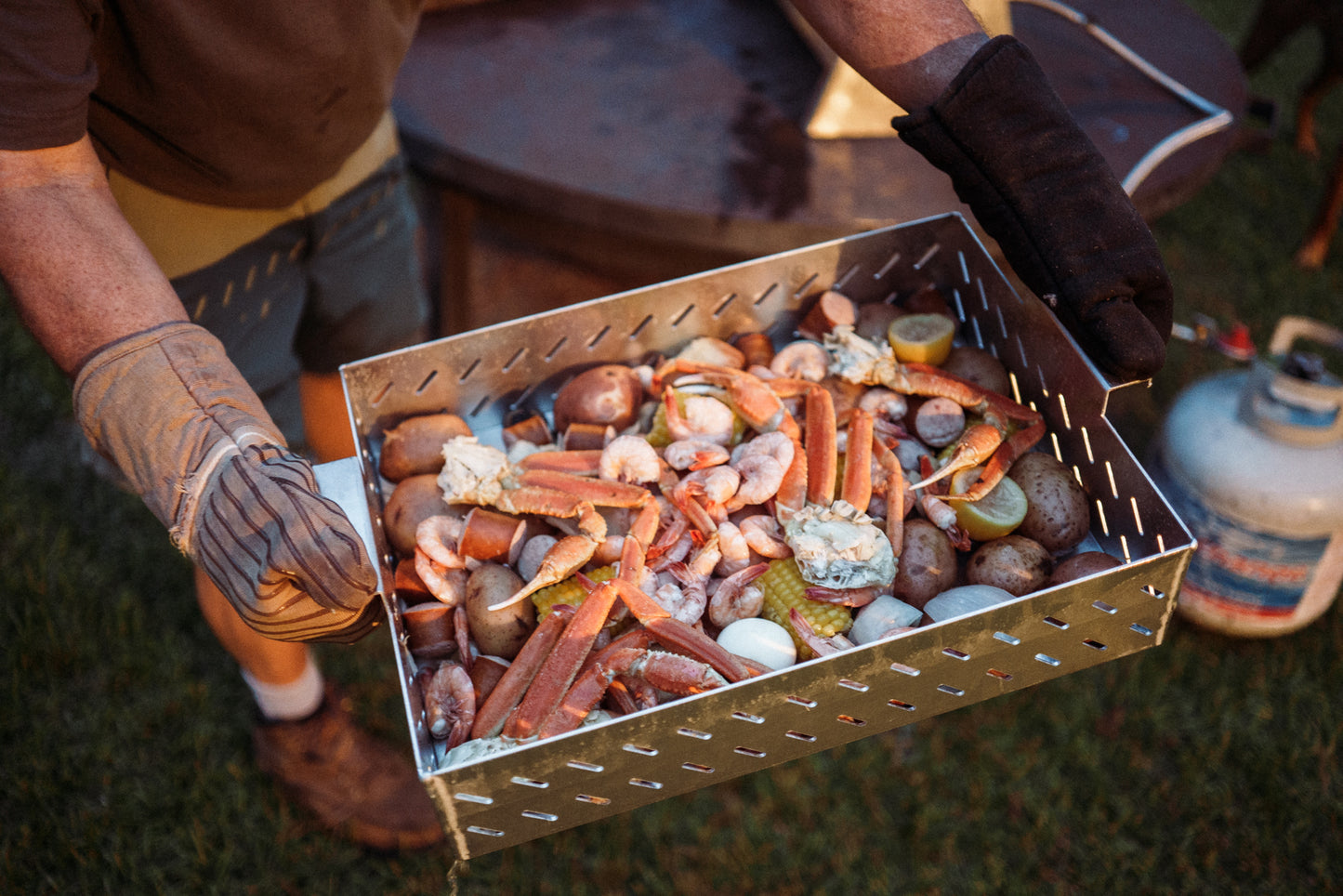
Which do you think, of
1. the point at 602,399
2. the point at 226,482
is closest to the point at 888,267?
the point at 602,399

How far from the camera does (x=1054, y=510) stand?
134 centimetres

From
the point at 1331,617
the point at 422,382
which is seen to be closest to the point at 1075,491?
the point at 422,382

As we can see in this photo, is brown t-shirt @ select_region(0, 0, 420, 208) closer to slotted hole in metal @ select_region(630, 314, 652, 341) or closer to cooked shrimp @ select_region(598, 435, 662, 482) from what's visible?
slotted hole in metal @ select_region(630, 314, 652, 341)

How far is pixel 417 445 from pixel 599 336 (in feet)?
1.15

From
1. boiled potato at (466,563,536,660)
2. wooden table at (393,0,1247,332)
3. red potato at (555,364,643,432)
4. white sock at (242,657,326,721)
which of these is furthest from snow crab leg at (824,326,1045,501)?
white sock at (242,657,326,721)

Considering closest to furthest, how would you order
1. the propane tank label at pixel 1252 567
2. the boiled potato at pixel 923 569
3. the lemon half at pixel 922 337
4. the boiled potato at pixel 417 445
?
1. the boiled potato at pixel 923 569
2. the boiled potato at pixel 417 445
3. the lemon half at pixel 922 337
4. the propane tank label at pixel 1252 567

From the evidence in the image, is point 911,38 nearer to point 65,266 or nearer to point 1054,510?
point 1054,510

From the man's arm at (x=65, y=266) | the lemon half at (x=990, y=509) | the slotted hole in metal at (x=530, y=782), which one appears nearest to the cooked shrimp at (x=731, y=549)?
the lemon half at (x=990, y=509)

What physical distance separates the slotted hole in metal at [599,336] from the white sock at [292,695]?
1082 mm

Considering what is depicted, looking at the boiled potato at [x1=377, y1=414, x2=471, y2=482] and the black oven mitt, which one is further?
the boiled potato at [x1=377, y1=414, x2=471, y2=482]

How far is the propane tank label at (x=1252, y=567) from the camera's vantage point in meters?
2.27

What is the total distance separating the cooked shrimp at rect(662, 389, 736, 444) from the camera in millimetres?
1454

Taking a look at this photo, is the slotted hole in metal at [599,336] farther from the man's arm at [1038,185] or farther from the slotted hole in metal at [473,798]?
the slotted hole in metal at [473,798]

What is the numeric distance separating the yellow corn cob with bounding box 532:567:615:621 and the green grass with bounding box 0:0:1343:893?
112cm
